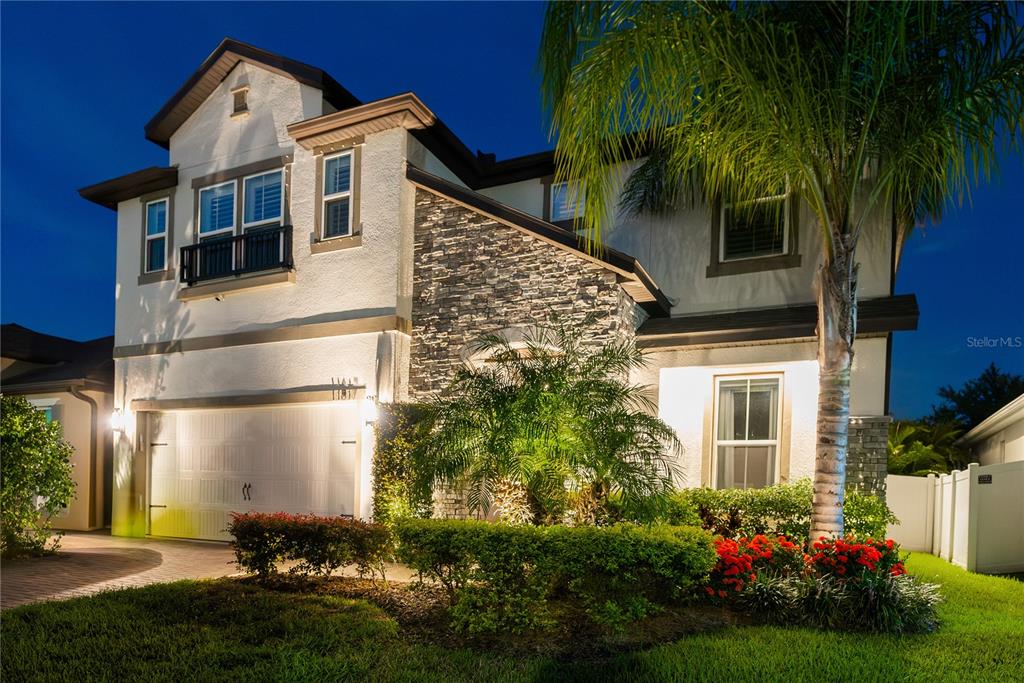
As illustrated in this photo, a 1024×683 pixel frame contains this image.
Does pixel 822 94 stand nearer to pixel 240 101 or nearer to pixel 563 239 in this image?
pixel 563 239

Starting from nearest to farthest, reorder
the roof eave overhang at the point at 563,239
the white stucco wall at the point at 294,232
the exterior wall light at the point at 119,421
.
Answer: the roof eave overhang at the point at 563,239 < the white stucco wall at the point at 294,232 < the exterior wall light at the point at 119,421

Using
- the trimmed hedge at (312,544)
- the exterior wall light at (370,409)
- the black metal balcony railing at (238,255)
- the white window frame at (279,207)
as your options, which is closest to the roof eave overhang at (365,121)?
the white window frame at (279,207)

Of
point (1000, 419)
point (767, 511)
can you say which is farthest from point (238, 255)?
point (1000, 419)

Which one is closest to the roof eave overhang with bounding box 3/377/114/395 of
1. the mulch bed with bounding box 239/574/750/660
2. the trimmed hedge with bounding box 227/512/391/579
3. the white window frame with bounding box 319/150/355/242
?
the white window frame with bounding box 319/150/355/242

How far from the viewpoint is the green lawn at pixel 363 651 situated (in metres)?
5.04

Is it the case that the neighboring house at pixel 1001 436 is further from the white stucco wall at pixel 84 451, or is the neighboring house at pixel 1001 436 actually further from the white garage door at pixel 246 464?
the white stucco wall at pixel 84 451

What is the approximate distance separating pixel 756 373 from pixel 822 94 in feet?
15.1

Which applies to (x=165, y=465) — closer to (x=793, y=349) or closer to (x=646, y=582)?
(x=646, y=582)

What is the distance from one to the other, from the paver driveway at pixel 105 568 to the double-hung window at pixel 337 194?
592cm

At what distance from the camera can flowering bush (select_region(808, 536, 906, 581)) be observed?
21.7ft

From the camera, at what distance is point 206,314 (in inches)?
524

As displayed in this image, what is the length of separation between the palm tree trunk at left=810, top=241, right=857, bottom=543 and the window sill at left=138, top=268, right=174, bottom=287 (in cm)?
1253

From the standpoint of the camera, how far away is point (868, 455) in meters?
9.23

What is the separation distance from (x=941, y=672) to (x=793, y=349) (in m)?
5.30
